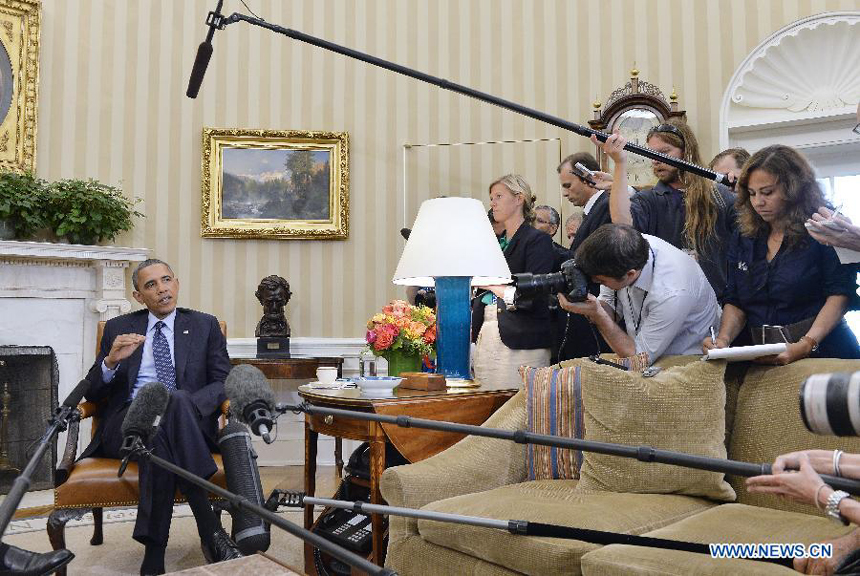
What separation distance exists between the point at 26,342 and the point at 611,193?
3.64 metres

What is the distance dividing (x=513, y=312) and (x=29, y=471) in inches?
81.5

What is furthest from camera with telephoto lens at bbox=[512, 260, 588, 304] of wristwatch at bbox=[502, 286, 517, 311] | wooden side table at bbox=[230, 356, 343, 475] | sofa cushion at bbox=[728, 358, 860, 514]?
wooden side table at bbox=[230, 356, 343, 475]

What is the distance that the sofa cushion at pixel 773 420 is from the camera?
2.05 m

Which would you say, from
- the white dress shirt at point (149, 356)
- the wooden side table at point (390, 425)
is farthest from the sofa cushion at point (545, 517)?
the white dress shirt at point (149, 356)

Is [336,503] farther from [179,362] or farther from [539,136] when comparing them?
[539,136]

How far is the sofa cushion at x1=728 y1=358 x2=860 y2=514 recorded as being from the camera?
2049mm

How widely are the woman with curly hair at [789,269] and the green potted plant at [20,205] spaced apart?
12.8 feet

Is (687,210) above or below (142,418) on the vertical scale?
above

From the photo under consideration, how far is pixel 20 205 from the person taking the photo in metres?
4.44

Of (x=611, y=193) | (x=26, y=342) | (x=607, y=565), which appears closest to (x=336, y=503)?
(x=607, y=565)

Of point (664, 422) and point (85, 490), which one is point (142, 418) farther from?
point (85, 490)

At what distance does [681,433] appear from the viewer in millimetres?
2133

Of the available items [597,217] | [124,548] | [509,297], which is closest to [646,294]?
[597,217]

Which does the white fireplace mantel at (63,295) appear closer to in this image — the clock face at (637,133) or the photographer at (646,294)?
the clock face at (637,133)
